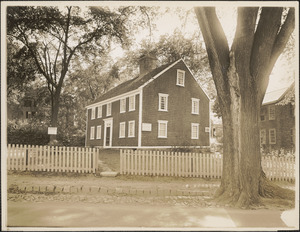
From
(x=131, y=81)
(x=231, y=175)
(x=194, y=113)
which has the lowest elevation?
(x=231, y=175)

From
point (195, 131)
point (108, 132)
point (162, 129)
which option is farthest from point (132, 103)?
point (195, 131)

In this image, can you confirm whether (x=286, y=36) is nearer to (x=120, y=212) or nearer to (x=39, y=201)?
(x=120, y=212)

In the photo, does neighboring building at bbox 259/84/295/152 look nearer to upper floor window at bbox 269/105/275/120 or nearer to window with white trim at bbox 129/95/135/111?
upper floor window at bbox 269/105/275/120

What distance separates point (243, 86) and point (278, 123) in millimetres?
11828

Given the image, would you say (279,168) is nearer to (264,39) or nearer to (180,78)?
(264,39)

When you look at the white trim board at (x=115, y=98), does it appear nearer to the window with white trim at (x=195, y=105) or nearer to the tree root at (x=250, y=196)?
the window with white trim at (x=195, y=105)

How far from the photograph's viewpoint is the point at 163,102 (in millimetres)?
14734

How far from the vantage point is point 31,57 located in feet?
27.0

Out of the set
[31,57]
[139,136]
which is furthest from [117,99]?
[31,57]

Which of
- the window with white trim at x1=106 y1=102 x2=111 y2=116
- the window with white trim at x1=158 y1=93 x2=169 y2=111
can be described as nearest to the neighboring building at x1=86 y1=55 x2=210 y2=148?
the window with white trim at x1=158 y1=93 x2=169 y2=111

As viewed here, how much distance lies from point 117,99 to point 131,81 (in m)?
2.06

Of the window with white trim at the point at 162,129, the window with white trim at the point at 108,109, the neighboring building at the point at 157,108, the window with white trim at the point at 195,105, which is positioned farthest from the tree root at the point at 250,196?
the window with white trim at the point at 108,109

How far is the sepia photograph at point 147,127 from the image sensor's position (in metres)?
4.31

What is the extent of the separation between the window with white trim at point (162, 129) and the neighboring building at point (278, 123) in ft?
16.4
